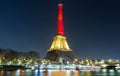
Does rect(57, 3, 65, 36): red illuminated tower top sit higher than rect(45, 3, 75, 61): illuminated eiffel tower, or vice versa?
rect(57, 3, 65, 36): red illuminated tower top

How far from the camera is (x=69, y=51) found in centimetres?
11469

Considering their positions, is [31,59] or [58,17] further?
[58,17]

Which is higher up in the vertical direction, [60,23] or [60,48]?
[60,23]

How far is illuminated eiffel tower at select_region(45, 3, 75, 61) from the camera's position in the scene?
107750 millimetres

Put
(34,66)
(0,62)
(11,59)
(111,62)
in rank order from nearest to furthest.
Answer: (0,62), (11,59), (34,66), (111,62)

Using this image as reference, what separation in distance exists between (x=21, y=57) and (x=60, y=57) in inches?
822

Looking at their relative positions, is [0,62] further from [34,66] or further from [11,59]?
[34,66]

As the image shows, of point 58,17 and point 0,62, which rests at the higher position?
point 58,17

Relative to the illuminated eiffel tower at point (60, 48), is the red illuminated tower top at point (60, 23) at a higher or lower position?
higher

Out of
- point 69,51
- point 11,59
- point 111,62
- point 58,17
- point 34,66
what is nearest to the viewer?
point 11,59

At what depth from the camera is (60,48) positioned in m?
111

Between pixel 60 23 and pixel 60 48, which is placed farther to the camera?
pixel 60 48

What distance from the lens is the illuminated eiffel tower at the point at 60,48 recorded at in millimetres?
107750

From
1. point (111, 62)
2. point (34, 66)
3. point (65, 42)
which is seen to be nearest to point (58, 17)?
point (65, 42)
